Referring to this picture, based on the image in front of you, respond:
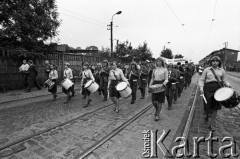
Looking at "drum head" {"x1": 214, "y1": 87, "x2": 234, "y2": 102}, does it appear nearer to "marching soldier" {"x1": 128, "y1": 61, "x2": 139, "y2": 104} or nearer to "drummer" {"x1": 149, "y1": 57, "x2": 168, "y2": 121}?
"drummer" {"x1": 149, "y1": 57, "x2": 168, "y2": 121}

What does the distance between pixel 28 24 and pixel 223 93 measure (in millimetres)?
12120

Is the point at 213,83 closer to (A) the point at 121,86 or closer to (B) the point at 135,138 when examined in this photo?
(B) the point at 135,138

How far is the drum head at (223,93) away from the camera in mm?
3568

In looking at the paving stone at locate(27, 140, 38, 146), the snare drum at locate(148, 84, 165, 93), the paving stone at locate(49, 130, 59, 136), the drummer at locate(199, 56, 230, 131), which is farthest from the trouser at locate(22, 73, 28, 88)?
the drummer at locate(199, 56, 230, 131)

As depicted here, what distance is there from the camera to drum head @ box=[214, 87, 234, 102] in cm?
357

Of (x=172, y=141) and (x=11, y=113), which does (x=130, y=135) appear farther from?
(x=11, y=113)

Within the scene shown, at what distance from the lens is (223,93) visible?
373 centimetres

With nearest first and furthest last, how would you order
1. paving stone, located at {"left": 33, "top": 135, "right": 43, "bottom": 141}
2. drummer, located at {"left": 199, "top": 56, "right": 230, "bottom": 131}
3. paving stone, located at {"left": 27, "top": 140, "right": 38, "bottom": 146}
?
paving stone, located at {"left": 27, "top": 140, "right": 38, "bottom": 146}
paving stone, located at {"left": 33, "top": 135, "right": 43, "bottom": 141}
drummer, located at {"left": 199, "top": 56, "right": 230, "bottom": 131}

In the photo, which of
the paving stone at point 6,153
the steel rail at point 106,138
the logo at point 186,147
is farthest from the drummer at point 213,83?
the paving stone at point 6,153

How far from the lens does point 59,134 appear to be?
3.92 m

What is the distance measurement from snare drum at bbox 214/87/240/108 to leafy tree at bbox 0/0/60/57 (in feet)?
37.8

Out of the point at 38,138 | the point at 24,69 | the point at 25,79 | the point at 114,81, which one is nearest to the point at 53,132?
the point at 38,138

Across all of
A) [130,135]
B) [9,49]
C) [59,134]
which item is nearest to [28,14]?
[9,49]

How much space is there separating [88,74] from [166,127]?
155 inches
